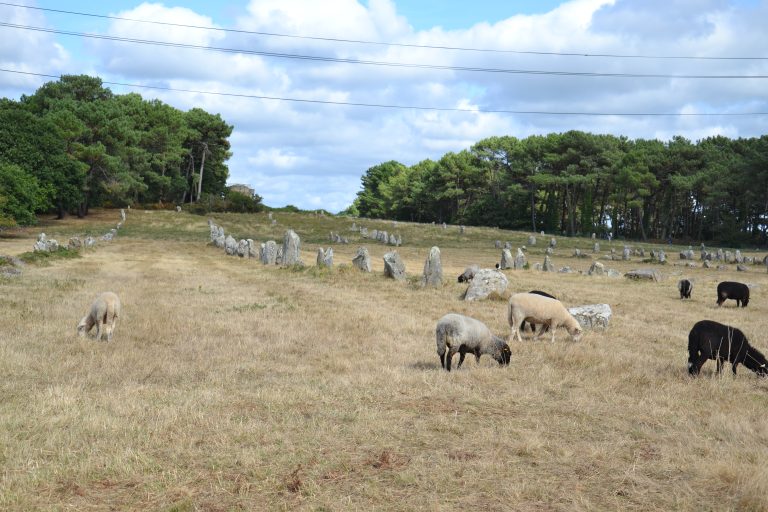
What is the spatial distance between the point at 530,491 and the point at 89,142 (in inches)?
2788

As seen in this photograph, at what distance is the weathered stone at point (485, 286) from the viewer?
2222 centimetres

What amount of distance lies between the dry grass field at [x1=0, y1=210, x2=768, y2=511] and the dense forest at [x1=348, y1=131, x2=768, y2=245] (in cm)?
5898

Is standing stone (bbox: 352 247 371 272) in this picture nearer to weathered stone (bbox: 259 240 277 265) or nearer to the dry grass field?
weathered stone (bbox: 259 240 277 265)

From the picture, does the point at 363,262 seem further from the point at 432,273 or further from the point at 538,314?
the point at 538,314

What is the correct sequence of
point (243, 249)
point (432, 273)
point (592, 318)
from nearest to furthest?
point (592, 318) → point (432, 273) → point (243, 249)

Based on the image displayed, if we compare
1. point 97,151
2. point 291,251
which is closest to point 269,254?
point 291,251

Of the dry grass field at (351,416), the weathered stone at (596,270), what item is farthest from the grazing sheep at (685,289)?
the weathered stone at (596,270)

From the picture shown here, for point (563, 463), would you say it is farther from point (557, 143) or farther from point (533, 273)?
point (557, 143)

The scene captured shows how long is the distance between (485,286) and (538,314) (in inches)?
303

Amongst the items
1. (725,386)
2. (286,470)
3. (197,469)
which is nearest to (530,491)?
(286,470)

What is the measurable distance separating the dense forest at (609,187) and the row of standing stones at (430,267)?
43.4 m

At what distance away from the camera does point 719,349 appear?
1126cm

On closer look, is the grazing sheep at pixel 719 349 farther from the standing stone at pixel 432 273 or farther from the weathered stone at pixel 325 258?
the weathered stone at pixel 325 258

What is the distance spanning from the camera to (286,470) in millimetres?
6797
